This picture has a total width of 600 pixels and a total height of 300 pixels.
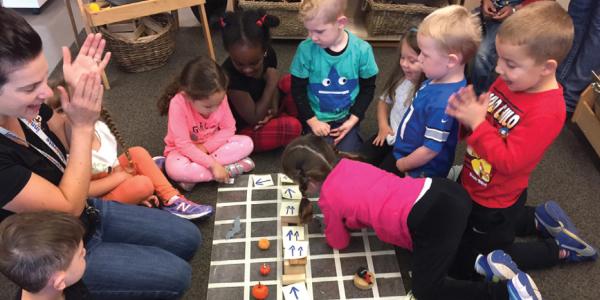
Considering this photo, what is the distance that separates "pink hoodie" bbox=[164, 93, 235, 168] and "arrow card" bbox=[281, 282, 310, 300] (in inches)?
25.3

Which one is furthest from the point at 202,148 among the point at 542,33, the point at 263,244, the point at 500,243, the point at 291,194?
the point at 542,33

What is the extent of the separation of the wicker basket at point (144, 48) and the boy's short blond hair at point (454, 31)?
167 centimetres

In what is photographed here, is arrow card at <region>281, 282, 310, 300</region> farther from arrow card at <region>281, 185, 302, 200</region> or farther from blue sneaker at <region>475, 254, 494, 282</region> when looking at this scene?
blue sneaker at <region>475, 254, 494, 282</region>

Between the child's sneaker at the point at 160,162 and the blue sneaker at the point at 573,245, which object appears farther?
the child's sneaker at the point at 160,162

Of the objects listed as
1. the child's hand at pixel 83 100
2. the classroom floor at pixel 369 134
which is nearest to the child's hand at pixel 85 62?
the child's hand at pixel 83 100

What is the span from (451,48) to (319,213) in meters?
0.73

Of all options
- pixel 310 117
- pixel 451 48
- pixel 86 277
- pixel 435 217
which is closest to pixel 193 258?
pixel 86 277

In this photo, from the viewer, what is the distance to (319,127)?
1.85 meters

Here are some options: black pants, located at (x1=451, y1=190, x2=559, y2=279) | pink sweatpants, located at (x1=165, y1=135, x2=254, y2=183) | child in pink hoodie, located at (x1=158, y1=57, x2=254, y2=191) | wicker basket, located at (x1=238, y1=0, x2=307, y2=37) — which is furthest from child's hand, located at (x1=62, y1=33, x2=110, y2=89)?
wicker basket, located at (x1=238, y1=0, x2=307, y2=37)

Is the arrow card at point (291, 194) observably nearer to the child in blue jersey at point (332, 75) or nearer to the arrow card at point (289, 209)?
the arrow card at point (289, 209)

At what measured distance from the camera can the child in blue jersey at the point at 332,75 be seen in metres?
1.63

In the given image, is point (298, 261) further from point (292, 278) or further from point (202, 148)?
point (202, 148)

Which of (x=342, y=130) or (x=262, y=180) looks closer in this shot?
(x=262, y=180)

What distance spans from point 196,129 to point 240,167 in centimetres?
24
